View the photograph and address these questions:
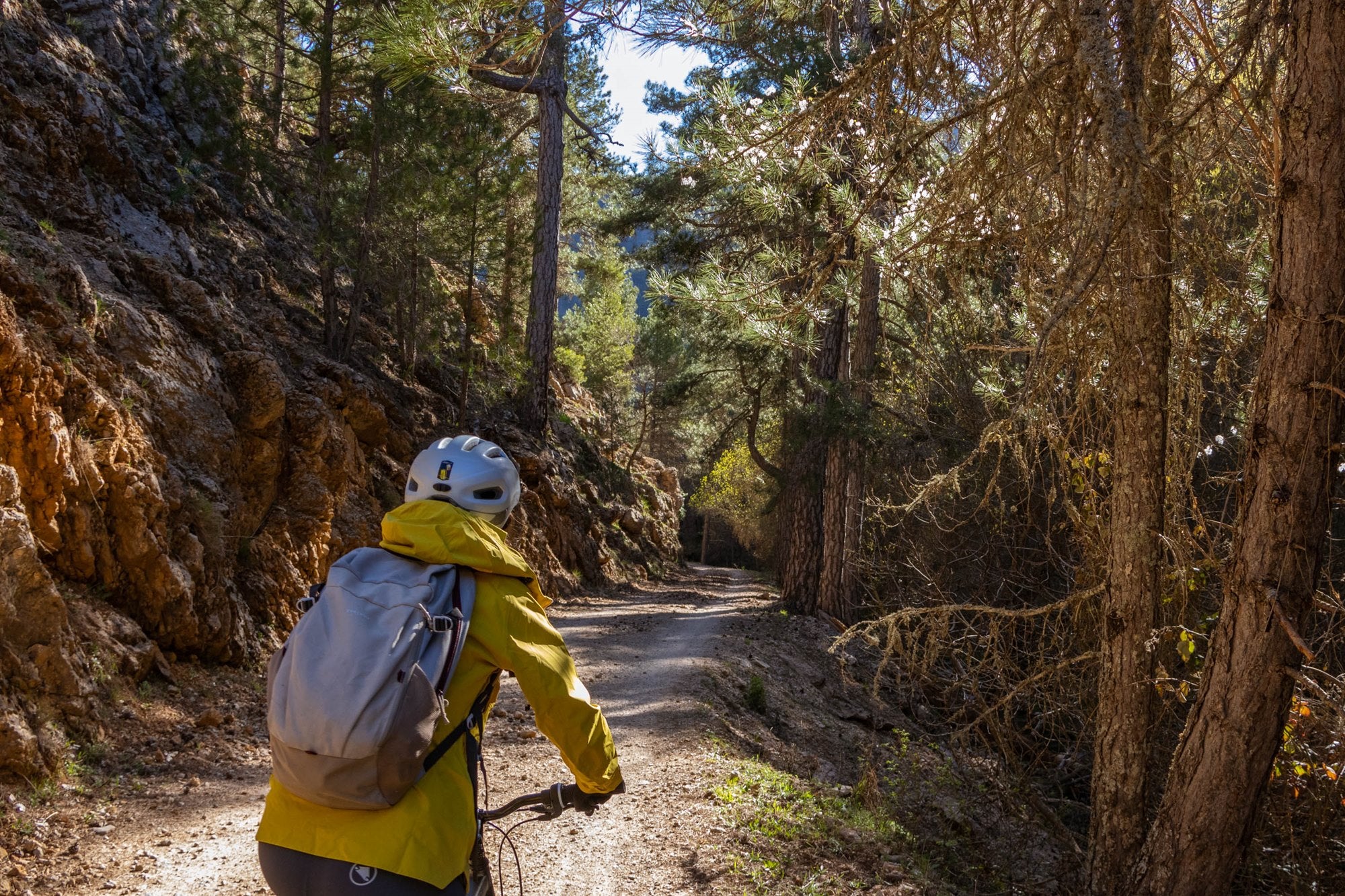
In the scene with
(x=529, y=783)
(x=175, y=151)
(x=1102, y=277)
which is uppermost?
(x=175, y=151)

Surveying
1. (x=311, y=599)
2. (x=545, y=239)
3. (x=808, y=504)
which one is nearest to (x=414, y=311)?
(x=545, y=239)

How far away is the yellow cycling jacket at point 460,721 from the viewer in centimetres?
195

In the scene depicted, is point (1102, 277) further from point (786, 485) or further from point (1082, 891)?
point (786, 485)

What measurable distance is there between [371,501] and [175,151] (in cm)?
536

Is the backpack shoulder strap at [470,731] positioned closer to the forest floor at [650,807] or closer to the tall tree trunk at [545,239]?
the forest floor at [650,807]

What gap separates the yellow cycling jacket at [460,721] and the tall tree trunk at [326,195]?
34.7 feet

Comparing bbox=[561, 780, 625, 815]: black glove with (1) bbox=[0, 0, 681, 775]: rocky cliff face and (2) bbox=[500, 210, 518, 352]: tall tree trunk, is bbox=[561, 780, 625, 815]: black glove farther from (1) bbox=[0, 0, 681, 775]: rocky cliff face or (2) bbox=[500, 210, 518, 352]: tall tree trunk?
(2) bbox=[500, 210, 518, 352]: tall tree trunk

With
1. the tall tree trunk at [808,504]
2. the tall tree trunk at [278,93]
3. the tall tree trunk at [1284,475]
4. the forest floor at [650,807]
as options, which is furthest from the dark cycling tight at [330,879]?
the tall tree trunk at [808,504]

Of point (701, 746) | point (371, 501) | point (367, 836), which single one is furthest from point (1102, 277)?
point (371, 501)

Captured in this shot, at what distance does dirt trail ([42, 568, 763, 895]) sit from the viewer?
4500mm

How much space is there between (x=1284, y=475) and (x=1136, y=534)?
76 centimetres

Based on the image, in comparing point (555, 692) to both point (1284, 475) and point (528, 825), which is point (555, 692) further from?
point (528, 825)

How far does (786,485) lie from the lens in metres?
15.4

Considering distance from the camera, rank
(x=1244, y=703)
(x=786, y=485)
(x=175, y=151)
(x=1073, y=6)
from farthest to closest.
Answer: (x=786, y=485) → (x=175, y=151) → (x=1073, y=6) → (x=1244, y=703)
